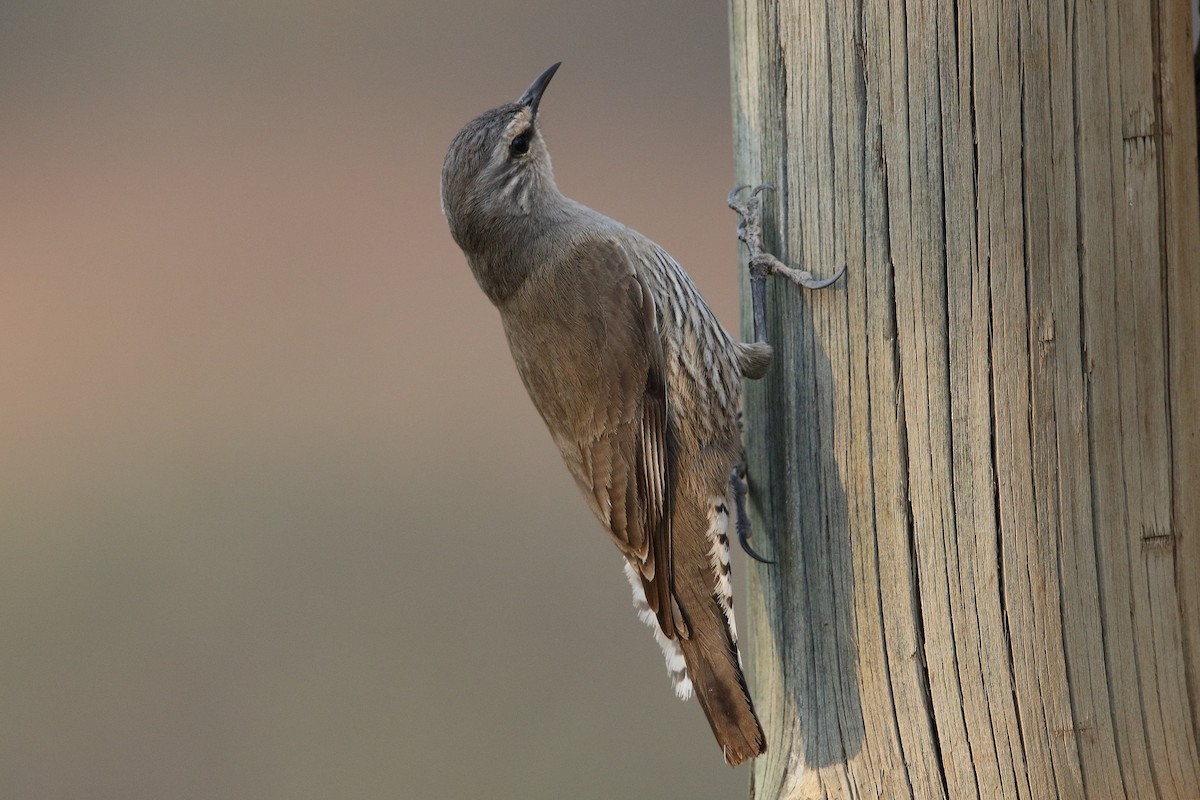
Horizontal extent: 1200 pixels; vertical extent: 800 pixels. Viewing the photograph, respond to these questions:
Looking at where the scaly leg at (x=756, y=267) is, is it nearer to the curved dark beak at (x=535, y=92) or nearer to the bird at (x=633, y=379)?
the bird at (x=633, y=379)

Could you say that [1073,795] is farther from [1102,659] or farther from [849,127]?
[849,127]

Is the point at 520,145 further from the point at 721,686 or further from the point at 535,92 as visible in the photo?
the point at 721,686

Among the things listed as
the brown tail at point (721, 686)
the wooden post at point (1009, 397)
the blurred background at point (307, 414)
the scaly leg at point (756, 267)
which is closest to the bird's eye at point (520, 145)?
the scaly leg at point (756, 267)

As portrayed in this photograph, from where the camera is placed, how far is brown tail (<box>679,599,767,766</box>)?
235cm

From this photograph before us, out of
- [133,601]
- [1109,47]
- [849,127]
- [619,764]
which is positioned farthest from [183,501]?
[1109,47]

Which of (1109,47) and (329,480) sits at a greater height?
(1109,47)

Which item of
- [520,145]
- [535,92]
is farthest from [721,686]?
[535,92]

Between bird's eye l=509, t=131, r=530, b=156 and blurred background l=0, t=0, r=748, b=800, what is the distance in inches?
104

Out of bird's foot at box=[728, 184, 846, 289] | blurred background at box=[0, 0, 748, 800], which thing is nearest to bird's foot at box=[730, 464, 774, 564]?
bird's foot at box=[728, 184, 846, 289]

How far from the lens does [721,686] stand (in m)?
2.44

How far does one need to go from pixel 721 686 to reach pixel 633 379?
76 centimetres

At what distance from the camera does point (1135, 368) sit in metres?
1.97

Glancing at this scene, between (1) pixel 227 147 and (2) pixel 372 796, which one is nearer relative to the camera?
(2) pixel 372 796

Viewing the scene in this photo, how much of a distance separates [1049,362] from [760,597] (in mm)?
820
